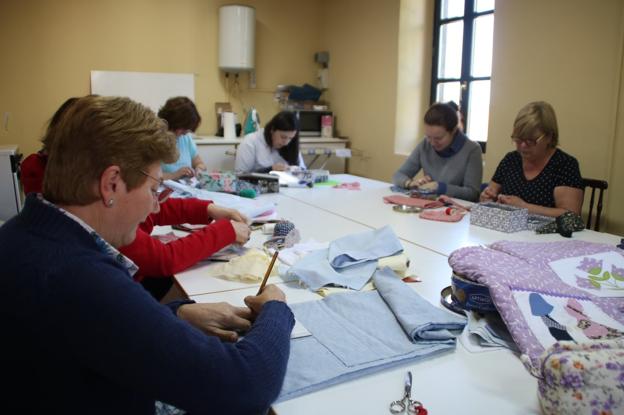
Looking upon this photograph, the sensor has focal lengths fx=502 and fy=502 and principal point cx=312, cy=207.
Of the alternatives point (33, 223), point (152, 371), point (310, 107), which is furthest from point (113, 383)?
point (310, 107)

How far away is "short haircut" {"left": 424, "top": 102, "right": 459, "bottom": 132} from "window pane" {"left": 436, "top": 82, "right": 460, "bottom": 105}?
4.61ft

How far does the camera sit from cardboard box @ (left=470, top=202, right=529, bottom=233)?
7.08 feet

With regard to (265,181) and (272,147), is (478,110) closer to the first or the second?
(272,147)

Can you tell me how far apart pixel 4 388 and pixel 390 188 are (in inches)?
109

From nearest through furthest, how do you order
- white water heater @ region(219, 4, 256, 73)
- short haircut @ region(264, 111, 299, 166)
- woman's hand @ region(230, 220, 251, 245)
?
woman's hand @ region(230, 220, 251, 245) < short haircut @ region(264, 111, 299, 166) < white water heater @ region(219, 4, 256, 73)

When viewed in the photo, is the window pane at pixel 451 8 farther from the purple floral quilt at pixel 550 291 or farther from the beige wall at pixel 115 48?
the purple floral quilt at pixel 550 291

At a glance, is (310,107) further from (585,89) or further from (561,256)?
(561,256)

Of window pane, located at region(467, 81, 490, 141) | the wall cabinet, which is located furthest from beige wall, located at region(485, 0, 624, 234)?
the wall cabinet

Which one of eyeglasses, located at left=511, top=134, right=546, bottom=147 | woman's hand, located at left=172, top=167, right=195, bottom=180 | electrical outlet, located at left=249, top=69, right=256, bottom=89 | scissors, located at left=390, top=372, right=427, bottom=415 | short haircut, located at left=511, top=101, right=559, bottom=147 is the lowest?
scissors, located at left=390, top=372, right=427, bottom=415

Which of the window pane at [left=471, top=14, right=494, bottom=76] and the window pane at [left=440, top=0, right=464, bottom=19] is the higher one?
the window pane at [left=440, top=0, right=464, bottom=19]

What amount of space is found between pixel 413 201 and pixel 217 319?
1.84 m

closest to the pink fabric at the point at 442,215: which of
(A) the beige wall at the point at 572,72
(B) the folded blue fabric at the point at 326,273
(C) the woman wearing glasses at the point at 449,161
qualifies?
(C) the woman wearing glasses at the point at 449,161

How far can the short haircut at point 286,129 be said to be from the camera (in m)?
3.68

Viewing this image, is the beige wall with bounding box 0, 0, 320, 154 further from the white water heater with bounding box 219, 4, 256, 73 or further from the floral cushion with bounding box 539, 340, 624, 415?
the floral cushion with bounding box 539, 340, 624, 415
